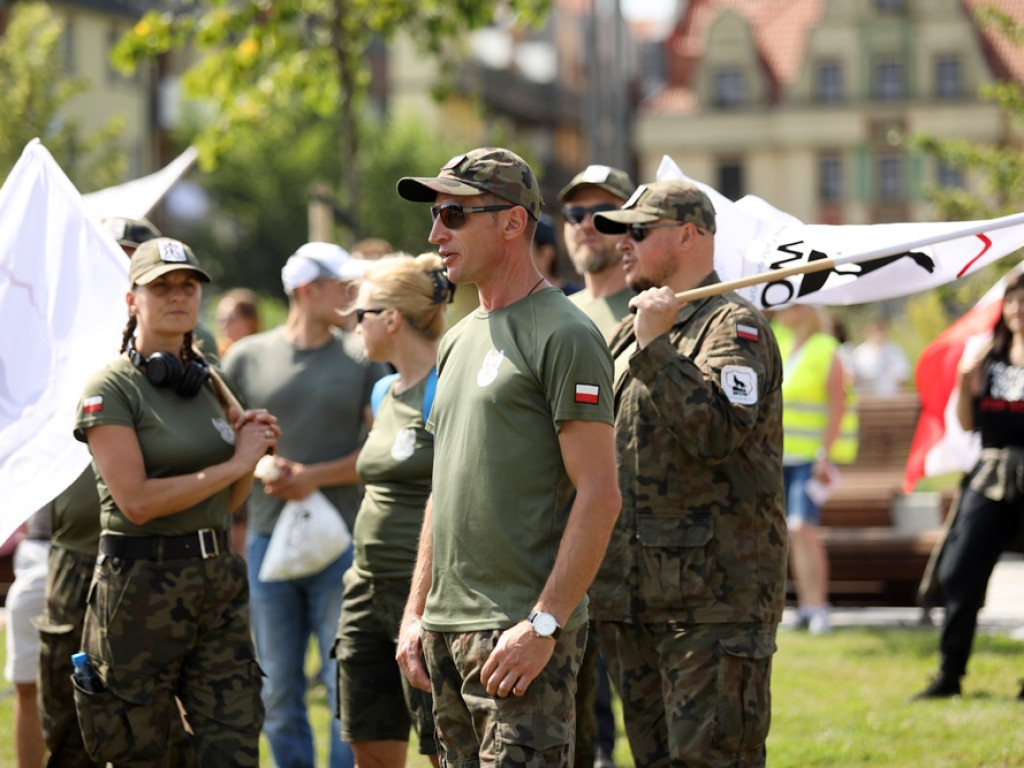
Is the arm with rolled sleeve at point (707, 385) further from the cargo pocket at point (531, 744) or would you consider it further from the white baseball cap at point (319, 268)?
the white baseball cap at point (319, 268)

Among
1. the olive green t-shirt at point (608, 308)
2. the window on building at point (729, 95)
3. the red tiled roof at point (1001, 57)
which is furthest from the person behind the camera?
the window on building at point (729, 95)

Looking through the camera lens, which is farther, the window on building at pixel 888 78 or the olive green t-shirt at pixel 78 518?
the window on building at pixel 888 78

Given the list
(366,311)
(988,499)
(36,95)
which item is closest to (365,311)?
(366,311)

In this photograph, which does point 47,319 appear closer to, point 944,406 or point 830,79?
point 944,406

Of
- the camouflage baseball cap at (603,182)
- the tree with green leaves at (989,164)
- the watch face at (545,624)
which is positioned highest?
the tree with green leaves at (989,164)

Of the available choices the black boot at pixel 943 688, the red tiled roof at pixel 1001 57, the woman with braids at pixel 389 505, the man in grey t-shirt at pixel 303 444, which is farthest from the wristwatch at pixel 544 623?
the red tiled roof at pixel 1001 57

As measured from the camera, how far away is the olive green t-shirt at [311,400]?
24.7 ft

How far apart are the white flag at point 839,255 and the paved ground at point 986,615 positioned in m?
5.15

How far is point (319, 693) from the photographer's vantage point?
30.2 feet

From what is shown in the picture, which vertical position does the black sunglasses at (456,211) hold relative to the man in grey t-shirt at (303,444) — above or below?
above

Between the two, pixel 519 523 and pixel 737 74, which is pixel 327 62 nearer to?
pixel 519 523

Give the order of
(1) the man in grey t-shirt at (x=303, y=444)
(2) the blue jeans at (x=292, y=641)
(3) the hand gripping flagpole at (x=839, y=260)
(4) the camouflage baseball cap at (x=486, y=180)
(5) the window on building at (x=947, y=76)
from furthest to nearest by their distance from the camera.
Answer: (5) the window on building at (x=947, y=76)
(1) the man in grey t-shirt at (x=303, y=444)
(2) the blue jeans at (x=292, y=641)
(3) the hand gripping flagpole at (x=839, y=260)
(4) the camouflage baseball cap at (x=486, y=180)

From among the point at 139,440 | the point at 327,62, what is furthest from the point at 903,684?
the point at 327,62

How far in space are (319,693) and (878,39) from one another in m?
57.3
